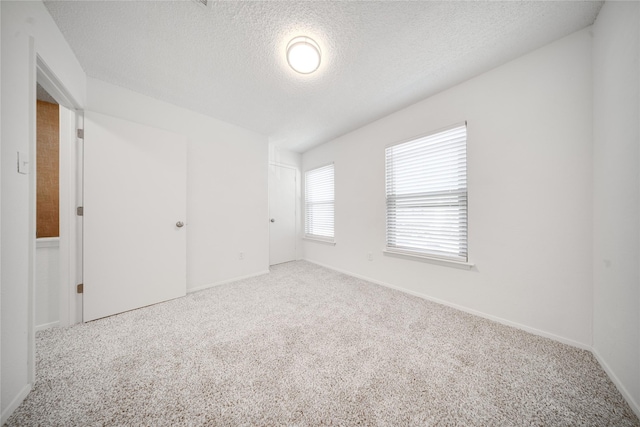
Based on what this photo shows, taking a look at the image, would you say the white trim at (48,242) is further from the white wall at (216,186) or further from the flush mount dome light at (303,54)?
the flush mount dome light at (303,54)

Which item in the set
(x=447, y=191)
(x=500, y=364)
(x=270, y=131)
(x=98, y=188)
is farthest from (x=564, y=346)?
(x=98, y=188)

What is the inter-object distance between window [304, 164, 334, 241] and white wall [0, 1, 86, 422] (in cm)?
324

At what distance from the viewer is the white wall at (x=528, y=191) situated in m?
1.53

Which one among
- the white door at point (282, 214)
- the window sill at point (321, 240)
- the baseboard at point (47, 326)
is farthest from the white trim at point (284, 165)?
the baseboard at point (47, 326)

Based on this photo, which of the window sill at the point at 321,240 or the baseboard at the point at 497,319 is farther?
the window sill at the point at 321,240

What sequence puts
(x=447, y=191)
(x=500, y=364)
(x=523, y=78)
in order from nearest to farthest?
(x=500, y=364) → (x=523, y=78) → (x=447, y=191)

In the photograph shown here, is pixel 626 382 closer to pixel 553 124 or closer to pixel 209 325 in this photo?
pixel 553 124

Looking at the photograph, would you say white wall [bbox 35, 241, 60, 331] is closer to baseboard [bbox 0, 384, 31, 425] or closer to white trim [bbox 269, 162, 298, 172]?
baseboard [bbox 0, 384, 31, 425]

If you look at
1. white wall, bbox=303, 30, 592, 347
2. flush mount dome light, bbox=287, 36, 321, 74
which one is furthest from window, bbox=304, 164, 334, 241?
flush mount dome light, bbox=287, 36, 321, 74

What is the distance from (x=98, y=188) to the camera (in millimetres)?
1943

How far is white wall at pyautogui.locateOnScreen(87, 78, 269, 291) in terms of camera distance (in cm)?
232

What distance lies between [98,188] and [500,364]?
12.5 ft

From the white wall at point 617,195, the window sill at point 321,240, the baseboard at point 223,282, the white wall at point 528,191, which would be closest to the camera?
the white wall at point 617,195

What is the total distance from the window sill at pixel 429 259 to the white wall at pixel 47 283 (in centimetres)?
361
